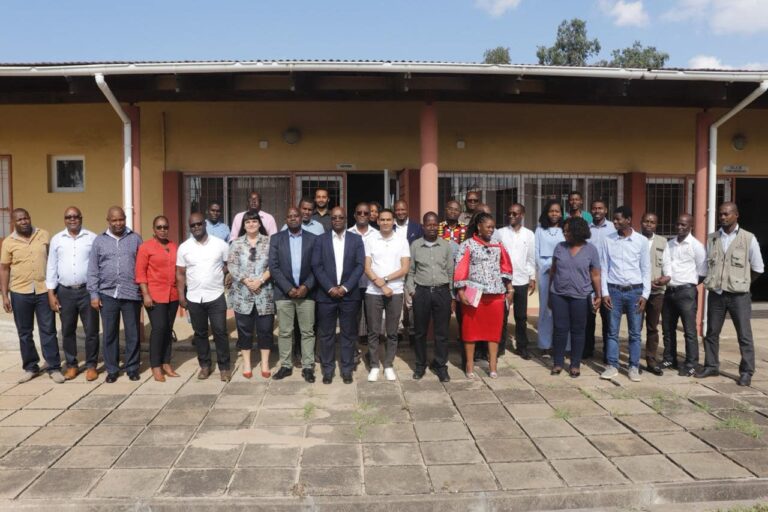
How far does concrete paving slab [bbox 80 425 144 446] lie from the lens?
3859 millimetres

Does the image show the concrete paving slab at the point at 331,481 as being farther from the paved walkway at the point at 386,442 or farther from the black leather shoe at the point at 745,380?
the black leather shoe at the point at 745,380

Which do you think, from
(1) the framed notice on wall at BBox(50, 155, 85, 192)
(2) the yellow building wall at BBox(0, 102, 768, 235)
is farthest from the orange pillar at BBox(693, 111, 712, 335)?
(1) the framed notice on wall at BBox(50, 155, 85, 192)

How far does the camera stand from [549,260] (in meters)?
6.07

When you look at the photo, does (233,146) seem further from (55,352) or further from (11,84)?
(55,352)

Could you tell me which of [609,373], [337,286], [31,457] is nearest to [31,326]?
[31,457]

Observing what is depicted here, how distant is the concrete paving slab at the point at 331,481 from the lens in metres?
3.20

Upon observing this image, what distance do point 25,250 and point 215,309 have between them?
6.04 ft

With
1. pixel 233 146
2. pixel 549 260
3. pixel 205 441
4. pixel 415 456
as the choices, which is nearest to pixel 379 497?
pixel 415 456

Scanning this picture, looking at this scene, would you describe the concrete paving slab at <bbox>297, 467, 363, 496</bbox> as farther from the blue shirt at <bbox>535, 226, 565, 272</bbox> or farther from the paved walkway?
the blue shirt at <bbox>535, 226, 565, 272</bbox>

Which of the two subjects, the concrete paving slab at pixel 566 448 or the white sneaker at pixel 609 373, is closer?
the concrete paving slab at pixel 566 448

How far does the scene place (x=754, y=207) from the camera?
9492 mm

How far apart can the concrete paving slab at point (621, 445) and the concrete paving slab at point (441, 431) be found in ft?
2.90

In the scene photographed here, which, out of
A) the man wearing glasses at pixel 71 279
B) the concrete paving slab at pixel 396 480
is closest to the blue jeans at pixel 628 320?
the concrete paving slab at pixel 396 480

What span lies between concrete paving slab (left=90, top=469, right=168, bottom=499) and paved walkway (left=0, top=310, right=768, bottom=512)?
1 cm
